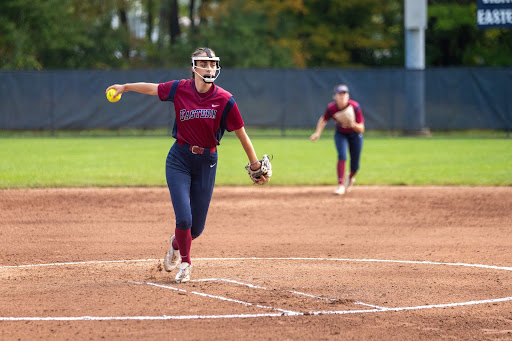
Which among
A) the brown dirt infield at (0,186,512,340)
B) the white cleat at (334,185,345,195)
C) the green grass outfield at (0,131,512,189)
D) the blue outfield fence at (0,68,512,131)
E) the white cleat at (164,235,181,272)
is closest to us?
the brown dirt infield at (0,186,512,340)

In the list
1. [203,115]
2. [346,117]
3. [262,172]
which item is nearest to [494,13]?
[346,117]

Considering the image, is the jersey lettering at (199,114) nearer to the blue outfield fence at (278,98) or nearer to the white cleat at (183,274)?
the white cleat at (183,274)

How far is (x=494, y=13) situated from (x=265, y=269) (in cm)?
1417

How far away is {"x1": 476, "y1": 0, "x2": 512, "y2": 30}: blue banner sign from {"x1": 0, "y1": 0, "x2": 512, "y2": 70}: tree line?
52.4 ft

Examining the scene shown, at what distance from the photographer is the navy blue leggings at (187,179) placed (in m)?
7.23

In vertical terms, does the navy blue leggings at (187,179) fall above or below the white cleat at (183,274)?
above

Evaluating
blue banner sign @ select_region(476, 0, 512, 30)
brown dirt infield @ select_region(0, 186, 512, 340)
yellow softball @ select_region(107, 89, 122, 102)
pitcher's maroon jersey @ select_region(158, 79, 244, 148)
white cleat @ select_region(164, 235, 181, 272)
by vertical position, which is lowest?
brown dirt infield @ select_region(0, 186, 512, 340)

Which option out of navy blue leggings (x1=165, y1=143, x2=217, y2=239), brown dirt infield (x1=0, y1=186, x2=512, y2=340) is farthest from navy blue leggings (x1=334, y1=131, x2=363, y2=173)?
navy blue leggings (x1=165, y1=143, x2=217, y2=239)

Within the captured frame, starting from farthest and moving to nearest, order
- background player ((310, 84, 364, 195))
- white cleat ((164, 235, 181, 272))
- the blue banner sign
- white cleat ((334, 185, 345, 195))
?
the blue banner sign
white cleat ((334, 185, 345, 195))
background player ((310, 84, 364, 195))
white cleat ((164, 235, 181, 272))

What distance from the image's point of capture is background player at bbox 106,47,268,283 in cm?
718

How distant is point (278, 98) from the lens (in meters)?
27.8

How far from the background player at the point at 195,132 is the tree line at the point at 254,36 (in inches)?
1147

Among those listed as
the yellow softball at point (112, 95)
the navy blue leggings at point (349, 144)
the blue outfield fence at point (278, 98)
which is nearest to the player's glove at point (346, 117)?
the navy blue leggings at point (349, 144)

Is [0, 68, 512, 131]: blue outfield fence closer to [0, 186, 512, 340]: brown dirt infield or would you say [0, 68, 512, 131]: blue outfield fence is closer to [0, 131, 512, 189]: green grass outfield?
[0, 131, 512, 189]: green grass outfield
